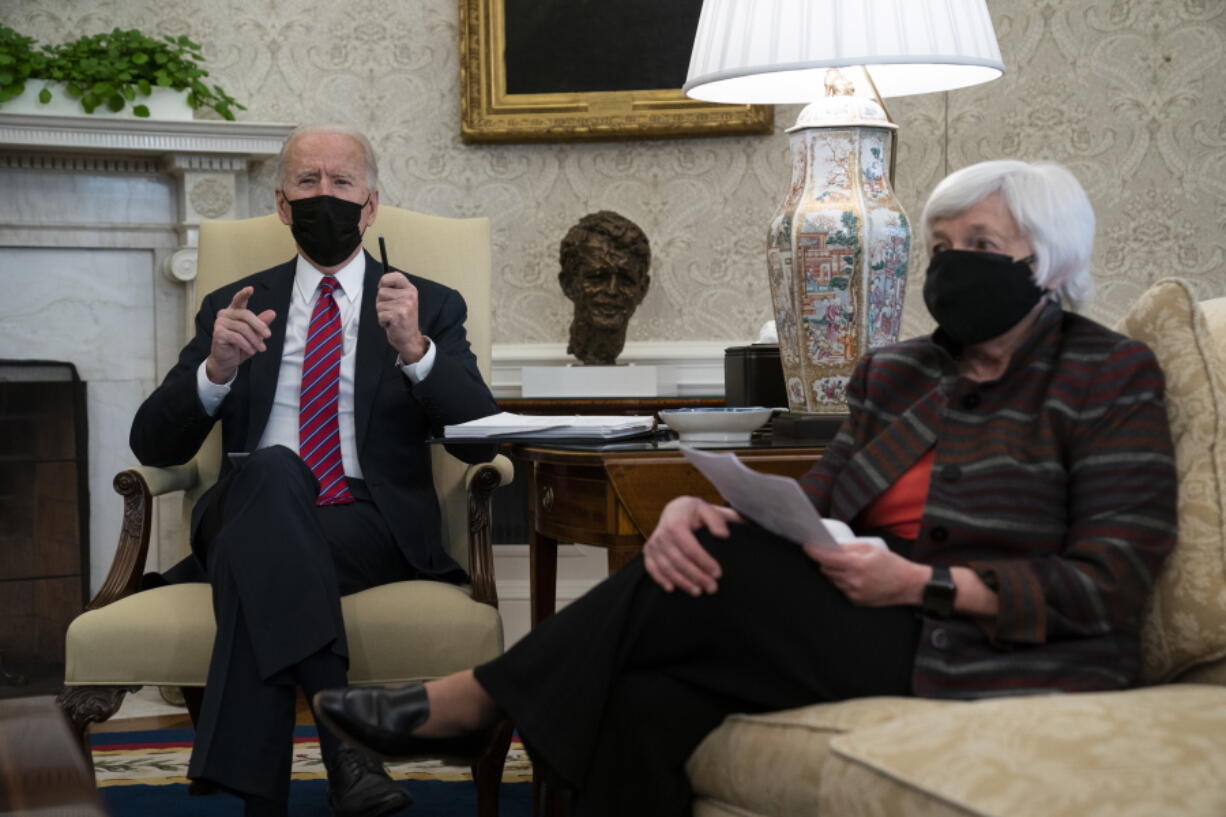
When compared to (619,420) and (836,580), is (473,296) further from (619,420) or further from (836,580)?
(836,580)

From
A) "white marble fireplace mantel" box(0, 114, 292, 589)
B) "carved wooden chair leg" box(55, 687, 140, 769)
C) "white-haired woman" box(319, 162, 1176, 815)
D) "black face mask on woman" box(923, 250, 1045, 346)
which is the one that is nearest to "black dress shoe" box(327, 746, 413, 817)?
"white-haired woman" box(319, 162, 1176, 815)

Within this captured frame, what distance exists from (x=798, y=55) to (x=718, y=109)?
1.42 meters

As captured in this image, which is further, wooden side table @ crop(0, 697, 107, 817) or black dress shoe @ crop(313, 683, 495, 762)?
black dress shoe @ crop(313, 683, 495, 762)

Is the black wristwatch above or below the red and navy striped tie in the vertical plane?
below

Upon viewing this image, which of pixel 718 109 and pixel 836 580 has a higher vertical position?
pixel 718 109

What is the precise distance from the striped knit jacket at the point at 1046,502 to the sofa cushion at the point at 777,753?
93mm

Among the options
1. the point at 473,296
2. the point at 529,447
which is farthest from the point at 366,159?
the point at 529,447

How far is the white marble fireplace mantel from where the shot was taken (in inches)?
132

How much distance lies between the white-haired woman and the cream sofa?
5 cm

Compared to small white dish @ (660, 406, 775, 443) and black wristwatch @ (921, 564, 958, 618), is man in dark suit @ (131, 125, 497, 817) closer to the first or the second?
small white dish @ (660, 406, 775, 443)

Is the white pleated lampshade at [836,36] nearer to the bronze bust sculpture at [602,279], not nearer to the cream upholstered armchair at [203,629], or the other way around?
the cream upholstered armchair at [203,629]

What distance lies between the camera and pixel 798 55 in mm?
2090

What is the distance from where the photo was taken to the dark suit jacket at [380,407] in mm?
2311

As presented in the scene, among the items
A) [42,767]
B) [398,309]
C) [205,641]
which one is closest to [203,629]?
[205,641]
